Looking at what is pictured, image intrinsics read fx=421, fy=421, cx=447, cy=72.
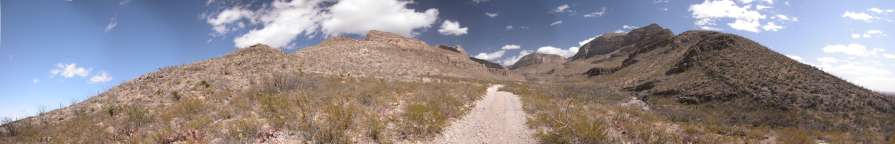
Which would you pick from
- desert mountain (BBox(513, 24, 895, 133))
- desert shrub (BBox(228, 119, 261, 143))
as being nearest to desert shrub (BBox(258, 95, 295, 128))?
desert shrub (BBox(228, 119, 261, 143))

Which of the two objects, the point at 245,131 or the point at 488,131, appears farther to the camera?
the point at 488,131

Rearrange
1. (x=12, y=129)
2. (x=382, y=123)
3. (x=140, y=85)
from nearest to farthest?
(x=382, y=123)
(x=12, y=129)
(x=140, y=85)

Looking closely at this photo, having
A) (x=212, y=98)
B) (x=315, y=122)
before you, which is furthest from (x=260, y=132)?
(x=212, y=98)

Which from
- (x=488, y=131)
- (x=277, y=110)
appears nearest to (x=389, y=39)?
(x=277, y=110)

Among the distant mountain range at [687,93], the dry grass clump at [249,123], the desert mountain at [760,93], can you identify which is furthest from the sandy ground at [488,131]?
the desert mountain at [760,93]

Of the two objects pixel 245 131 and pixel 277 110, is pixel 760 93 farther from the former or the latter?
pixel 245 131

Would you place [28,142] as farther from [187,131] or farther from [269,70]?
[269,70]

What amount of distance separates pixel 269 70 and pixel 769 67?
4207cm

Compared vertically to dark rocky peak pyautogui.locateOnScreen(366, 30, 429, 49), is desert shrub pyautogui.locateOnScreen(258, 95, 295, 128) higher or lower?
lower

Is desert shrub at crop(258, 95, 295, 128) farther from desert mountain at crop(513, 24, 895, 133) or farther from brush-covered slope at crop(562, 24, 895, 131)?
desert mountain at crop(513, 24, 895, 133)

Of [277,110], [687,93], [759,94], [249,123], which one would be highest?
[277,110]

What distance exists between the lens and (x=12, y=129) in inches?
512

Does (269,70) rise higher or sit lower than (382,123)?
higher

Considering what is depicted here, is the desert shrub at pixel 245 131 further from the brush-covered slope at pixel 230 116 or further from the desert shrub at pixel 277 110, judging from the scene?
the desert shrub at pixel 277 110
